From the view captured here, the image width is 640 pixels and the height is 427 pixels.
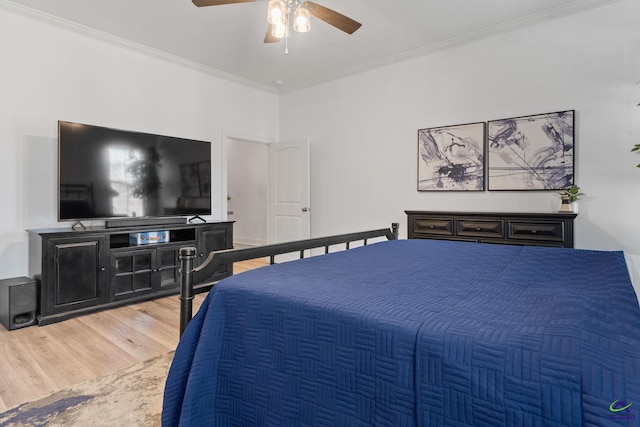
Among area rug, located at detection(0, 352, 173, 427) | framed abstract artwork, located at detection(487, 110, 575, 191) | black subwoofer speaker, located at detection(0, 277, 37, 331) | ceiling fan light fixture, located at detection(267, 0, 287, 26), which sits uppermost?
ceiling fan light fixture, located at detection(267, 0, 287, 26)

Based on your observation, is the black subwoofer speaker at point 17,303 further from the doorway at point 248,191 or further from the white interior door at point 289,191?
the doorway at point 248,191

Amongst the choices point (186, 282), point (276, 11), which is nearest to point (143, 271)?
point (186, 282)

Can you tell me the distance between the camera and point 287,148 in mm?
5340

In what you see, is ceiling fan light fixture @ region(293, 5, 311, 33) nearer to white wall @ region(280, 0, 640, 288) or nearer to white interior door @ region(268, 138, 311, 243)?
white wall @ region(280, 0, 640, 288)

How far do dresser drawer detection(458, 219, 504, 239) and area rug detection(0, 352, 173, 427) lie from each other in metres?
2.78

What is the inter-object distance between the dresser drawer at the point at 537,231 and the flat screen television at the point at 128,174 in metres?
3.33

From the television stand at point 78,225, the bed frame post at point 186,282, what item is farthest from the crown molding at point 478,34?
the bed frame post at point 186,282

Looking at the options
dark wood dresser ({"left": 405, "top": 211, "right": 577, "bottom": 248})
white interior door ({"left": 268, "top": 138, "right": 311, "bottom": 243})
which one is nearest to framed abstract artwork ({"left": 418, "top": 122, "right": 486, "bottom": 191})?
dark wood dresser ({"left": 405, "top": 211, "right": 577, "bottom": 248})

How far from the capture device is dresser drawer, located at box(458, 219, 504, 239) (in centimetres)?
325

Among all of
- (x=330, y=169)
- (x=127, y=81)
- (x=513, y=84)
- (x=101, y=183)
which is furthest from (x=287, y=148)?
(x=513, y=84)

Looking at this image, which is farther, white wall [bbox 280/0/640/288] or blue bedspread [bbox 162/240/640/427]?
white wall [bbox 280/0/640/288]

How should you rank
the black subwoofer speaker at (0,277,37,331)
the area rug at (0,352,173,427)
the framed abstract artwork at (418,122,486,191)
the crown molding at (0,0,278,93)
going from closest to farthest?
the area rug at (0,352,173,427) < the black subwoofer speaker at (0,277,37,331) < the crown molding at (0,0,278,93) < the framed abstract artwork at (418,122,486,191)

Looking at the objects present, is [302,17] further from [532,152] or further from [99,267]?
[99,267]

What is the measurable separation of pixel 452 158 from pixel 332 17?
210cm
